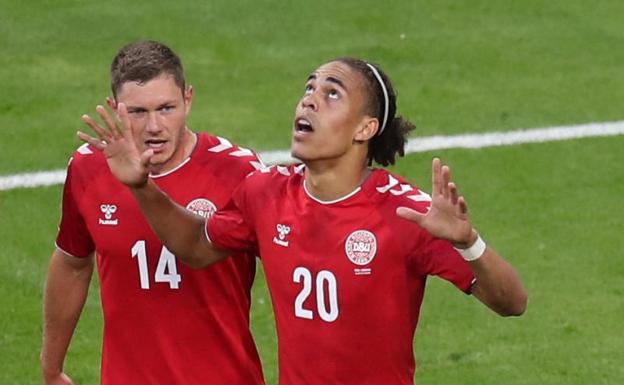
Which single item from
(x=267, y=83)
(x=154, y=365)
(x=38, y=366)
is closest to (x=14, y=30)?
(x=267, y=83)

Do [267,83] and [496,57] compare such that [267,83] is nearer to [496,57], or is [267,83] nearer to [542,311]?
[496,57]

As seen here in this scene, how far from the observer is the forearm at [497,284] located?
5.84 m

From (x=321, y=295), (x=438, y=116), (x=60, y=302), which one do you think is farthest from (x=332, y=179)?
(x=438, y=116)

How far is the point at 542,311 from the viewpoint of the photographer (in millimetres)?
10695

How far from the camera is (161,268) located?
6863mm

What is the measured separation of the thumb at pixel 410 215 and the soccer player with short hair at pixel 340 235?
8cm

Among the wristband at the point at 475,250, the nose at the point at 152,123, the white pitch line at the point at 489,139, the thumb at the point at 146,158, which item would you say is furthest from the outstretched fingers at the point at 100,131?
the white pitch line at the point at 489,139

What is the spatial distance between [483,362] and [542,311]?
2.73ft

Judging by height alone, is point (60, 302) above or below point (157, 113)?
below

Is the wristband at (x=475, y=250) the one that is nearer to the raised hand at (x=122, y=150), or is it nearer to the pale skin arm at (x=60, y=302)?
the raised hand at (x=122, y=150)

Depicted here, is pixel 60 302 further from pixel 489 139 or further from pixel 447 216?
pixel 489 139

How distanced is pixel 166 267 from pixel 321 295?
0.91 meters

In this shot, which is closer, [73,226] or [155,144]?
[155,144]

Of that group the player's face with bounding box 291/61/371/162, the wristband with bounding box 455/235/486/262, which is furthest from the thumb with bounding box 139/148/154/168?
the wristband with bounding box 455/235/486/262
